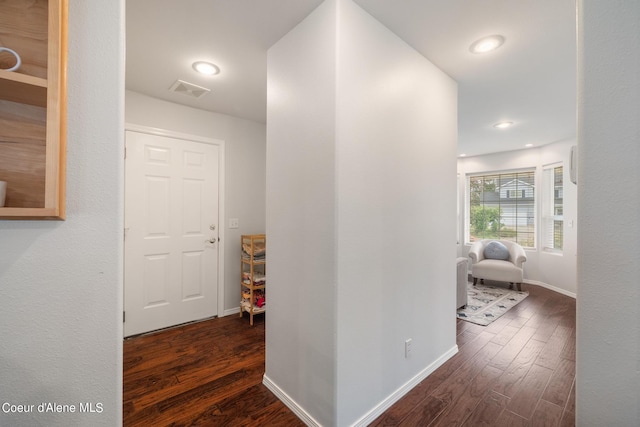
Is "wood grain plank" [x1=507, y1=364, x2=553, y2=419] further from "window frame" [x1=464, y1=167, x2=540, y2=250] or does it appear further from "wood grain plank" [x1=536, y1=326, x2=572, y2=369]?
"window frame" [x1=464, y1=167, x2=540, y2=250]

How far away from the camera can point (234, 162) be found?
3383 mm

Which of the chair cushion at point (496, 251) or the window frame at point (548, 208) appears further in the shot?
the chair cushion at point (496, 251)

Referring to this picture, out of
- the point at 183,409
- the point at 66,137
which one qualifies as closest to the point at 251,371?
the point at 183,409

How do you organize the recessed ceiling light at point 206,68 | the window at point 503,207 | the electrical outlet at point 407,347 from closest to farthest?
the electrical outlet at point 407,347, the recessed ceiling light at point 206,68, the window at point 503,207

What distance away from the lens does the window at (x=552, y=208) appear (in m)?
4.61

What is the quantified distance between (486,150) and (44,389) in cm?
624

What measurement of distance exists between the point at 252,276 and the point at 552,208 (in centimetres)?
530

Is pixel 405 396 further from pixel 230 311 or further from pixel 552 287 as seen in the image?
pixel 552 287

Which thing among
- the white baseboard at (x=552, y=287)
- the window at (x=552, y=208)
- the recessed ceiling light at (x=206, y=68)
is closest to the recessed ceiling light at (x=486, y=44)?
the recessed ceiling light at (x=206, y=68)

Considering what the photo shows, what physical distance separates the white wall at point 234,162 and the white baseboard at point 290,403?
1.58 meters

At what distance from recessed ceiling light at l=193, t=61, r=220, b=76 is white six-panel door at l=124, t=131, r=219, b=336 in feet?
3.24

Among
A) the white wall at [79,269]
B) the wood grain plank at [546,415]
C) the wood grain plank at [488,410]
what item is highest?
the white wall at [79,269]

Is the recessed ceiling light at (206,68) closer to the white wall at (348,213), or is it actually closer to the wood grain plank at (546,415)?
the white wall at (348,213)

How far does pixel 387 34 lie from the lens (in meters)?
1.74
